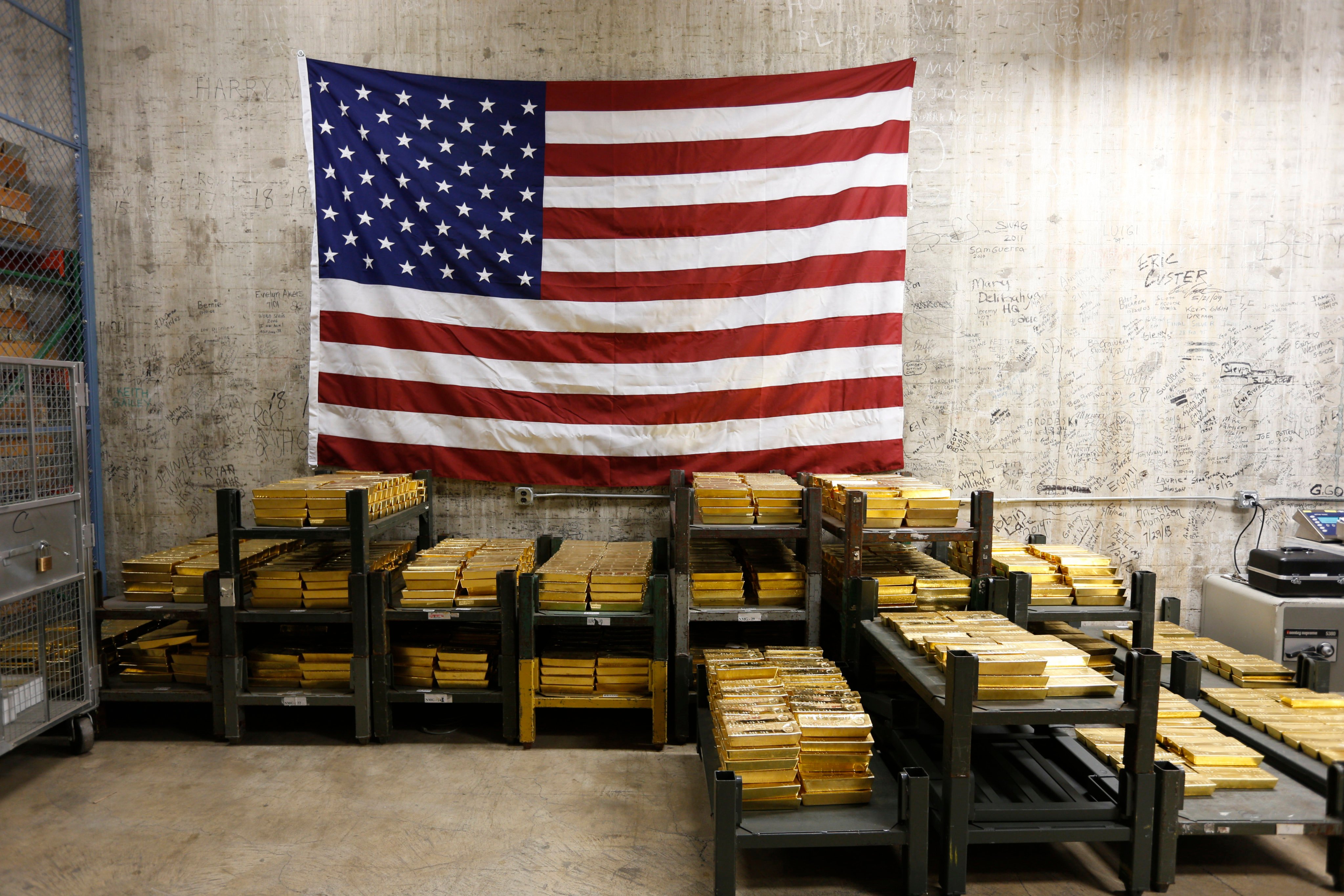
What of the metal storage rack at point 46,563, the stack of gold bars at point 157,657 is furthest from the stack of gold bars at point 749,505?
the metal storage rack at point 46,563

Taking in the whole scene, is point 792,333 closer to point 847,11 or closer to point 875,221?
point 875,221

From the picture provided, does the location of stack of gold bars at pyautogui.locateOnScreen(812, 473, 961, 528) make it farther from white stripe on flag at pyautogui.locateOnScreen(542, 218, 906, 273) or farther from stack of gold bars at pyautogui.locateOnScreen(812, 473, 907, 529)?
white stripe on flag at pyautogui.locateOnScreen(542, 218, 906, 273)

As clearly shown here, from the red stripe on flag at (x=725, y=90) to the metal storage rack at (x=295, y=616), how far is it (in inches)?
122

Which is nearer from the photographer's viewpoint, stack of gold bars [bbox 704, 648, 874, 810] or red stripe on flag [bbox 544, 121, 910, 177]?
stack of gold bars [bbox 704, 648, 874, 810]

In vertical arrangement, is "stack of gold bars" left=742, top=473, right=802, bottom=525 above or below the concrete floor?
above

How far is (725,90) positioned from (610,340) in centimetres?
193

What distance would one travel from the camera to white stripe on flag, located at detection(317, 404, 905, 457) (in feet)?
17.7

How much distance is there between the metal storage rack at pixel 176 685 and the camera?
4328 mm

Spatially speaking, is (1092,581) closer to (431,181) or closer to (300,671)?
(300,671)

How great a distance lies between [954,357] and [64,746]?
6175mm

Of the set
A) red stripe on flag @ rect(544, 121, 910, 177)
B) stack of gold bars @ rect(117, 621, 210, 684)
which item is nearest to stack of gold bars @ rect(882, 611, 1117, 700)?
red stripe on flag @ rect(544, 121, 910, 177)

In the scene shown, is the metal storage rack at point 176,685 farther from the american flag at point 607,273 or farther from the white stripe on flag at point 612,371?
the white stripe on flag at point 612,371

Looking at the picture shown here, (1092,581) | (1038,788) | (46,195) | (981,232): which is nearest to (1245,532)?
(1092,581)

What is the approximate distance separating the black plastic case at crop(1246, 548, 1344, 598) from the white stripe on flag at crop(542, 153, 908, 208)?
3544 mm
